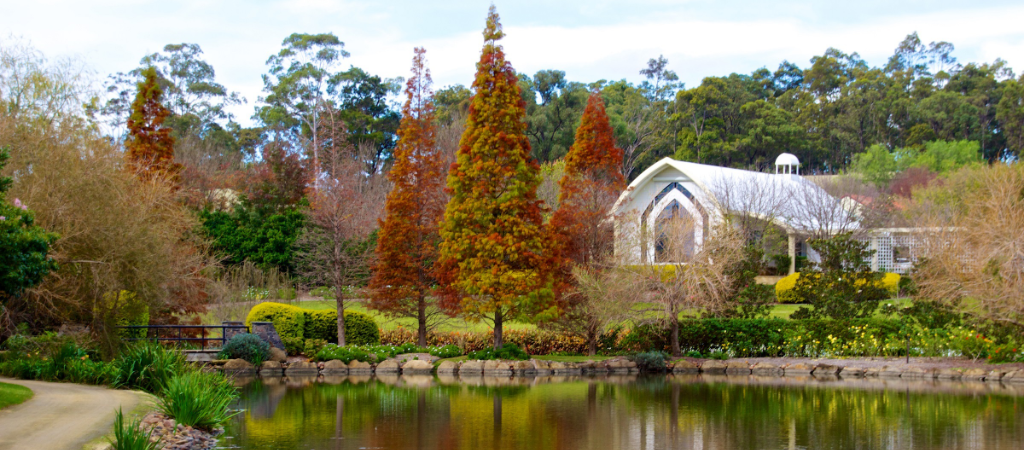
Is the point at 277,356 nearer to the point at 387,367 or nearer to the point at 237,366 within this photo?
the point at 237,366

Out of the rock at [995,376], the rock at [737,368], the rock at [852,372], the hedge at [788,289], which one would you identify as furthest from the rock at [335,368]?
the hedge at [788,289]

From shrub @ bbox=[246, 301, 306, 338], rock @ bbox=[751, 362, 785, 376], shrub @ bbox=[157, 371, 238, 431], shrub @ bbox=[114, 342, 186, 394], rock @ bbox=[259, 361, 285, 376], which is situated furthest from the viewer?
shrub @ bbox=[246, 301, 306, 338]

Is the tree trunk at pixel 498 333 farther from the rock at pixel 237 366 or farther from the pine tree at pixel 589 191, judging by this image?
the rock at pixel 237 366

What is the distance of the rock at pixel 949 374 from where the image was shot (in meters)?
19.9

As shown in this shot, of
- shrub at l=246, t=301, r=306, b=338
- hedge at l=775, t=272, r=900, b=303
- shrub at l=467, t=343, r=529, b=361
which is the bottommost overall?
shrub at l=467, t=343, r=529, b=361

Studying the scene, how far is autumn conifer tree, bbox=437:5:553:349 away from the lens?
2156 centimetres

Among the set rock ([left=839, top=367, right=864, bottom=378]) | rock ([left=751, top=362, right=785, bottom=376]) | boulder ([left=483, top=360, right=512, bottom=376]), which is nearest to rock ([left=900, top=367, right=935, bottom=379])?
rock ([left=839, top=367, right=864, bottom=378])

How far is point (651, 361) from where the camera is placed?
70.6 feet

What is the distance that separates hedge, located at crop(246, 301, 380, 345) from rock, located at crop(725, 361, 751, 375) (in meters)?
9.93

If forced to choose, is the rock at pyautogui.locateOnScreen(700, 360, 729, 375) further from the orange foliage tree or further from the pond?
the orange foliage tree

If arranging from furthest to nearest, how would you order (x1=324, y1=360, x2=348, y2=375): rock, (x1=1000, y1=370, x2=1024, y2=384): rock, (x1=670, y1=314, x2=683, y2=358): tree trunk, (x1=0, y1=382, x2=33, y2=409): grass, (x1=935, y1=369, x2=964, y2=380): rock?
1. (x1=670, y1=314, x2=683, y2=358): tree trunk
2. (x1=324, y1=360, x2=348, y2=375): rock
3. (x1=935, y1=369, x2=964, y2=380): rock
4. (x1=1000, y1=370, x2=1024, y2=384): rock
5. (x1=0, y1=382, x2=33, y2=409): grass

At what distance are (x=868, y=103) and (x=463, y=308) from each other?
50231mm

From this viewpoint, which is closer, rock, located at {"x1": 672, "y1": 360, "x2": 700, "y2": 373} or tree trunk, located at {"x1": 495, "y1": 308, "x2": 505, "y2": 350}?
rock, located at {"x1": 672, "y1": 360, "x2": 700, "y2": 373}

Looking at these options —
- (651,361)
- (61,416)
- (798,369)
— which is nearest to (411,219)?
(651,361)
